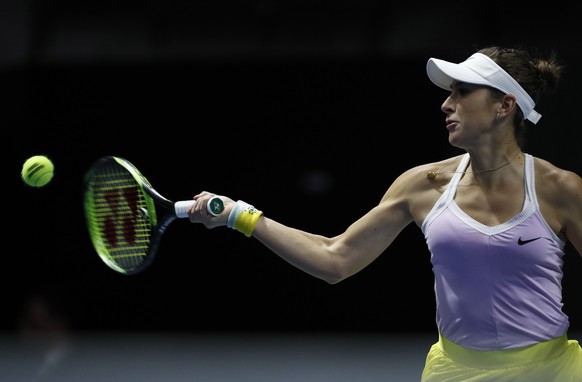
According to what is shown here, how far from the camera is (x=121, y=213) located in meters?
3.13

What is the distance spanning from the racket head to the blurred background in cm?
390

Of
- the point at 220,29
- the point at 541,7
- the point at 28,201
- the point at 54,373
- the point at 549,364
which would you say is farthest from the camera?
the point at 28,201

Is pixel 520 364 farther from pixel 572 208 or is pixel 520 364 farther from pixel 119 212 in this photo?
pixel 119 212

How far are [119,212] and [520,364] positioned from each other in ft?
4.65

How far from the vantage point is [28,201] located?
7395 millimetres

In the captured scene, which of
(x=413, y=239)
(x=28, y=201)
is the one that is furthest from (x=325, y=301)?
(x=28, y=201)

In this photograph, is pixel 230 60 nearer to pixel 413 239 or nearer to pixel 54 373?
pixel 413 239

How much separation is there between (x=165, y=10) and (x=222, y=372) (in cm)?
273

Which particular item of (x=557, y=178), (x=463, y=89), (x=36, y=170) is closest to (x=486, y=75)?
(x=463, y=89)

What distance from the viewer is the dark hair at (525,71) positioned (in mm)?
2576

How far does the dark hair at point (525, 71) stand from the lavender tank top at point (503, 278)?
286 mm

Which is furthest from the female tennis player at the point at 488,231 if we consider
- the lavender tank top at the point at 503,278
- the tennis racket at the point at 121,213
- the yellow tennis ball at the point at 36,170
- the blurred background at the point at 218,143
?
the blurred background at the point at 218,143

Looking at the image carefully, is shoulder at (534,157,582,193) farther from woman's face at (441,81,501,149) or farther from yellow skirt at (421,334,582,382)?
yellow skirt at (421,334,582,382)

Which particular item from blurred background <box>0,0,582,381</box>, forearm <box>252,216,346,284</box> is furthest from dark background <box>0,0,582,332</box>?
forearm <box>252,216,346,284</box>
